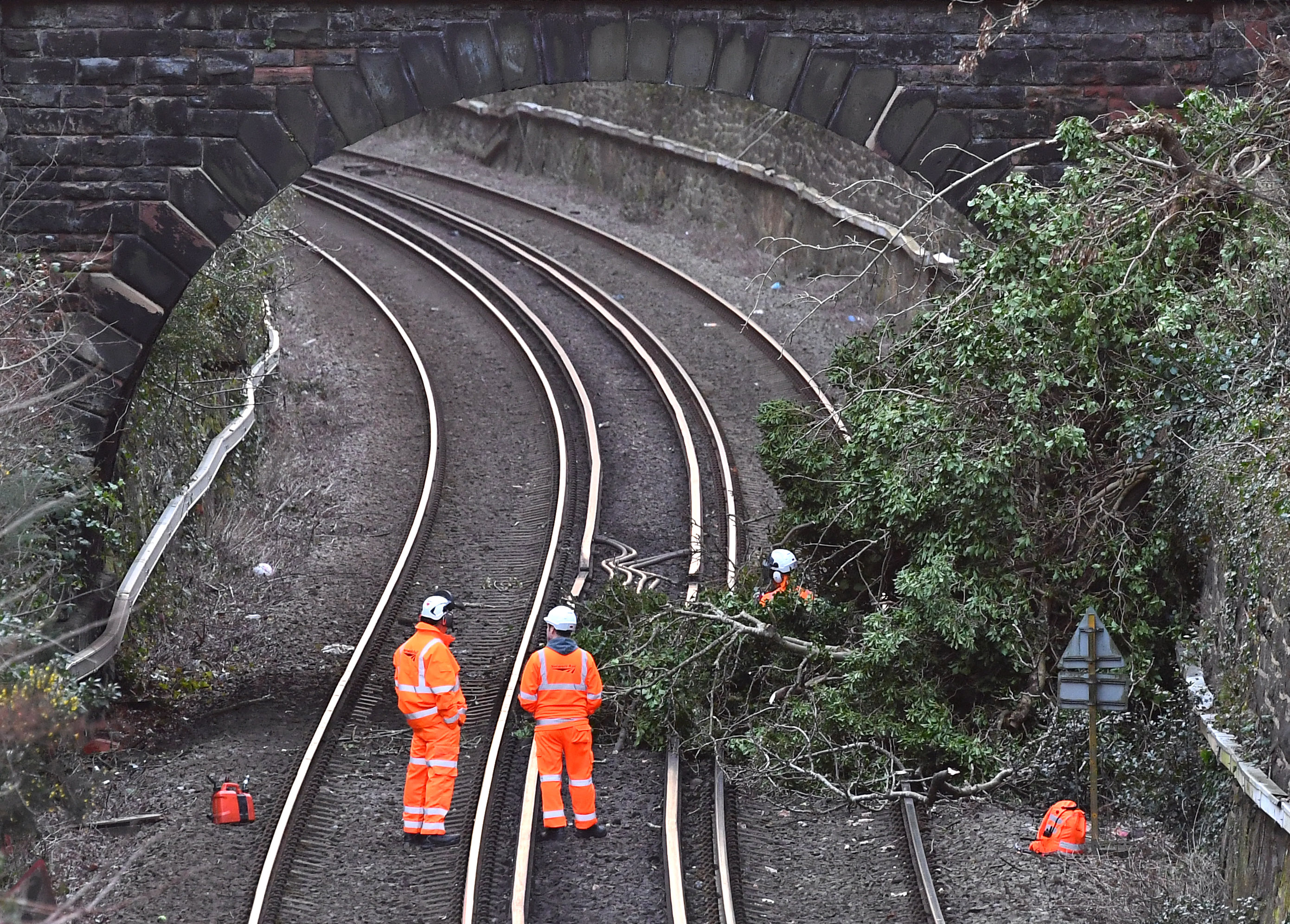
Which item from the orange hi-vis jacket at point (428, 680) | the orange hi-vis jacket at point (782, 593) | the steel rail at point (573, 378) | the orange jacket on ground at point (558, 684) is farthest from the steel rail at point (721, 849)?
the steel rail at point (573, 378)

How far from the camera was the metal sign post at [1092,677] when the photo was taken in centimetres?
832

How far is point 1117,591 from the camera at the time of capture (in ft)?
31.3

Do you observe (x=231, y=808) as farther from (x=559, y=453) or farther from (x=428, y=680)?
(x=559, y=453)

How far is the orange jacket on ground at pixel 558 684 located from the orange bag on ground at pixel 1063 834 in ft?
9.14

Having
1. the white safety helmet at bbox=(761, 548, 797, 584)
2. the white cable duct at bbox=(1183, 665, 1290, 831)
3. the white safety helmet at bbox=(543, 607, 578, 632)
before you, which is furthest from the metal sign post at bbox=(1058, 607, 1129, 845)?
the white safety helmet at bbox=(543, 607, 578, 632)

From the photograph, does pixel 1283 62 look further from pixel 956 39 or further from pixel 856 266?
pixel 856 266

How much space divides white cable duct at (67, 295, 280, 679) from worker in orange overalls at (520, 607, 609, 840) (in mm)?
3442

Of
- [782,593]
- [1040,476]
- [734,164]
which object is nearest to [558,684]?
[782,593]

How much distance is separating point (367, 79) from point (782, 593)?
190 inches

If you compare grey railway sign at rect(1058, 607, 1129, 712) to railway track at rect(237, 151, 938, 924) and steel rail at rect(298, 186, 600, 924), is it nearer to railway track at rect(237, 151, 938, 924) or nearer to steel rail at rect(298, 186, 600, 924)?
railway track at rect(237, 151, 938, 924)

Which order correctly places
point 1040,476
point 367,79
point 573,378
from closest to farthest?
point 1040,476 < point 367,79 < point 573,378

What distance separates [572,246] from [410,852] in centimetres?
1577

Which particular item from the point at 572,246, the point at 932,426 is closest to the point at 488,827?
the point at 932,426

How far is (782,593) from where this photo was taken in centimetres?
1037
